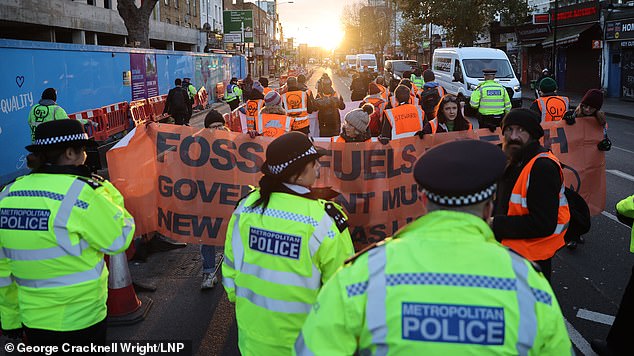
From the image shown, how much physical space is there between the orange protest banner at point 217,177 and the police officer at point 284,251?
2594 millimetres

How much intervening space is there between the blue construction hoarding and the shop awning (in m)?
20.8

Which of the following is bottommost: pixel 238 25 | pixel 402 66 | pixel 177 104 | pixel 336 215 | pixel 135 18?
pixel 336 215

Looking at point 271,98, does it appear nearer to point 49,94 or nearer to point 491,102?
point 49,94

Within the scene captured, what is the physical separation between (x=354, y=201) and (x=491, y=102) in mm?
7131

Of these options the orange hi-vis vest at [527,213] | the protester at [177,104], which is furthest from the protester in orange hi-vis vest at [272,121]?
the protester at [177,104]

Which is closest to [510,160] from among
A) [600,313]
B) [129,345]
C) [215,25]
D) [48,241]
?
[600,313]

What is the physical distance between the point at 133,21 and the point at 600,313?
91.0 feet

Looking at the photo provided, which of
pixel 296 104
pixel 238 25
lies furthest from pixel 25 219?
pixel 238 25

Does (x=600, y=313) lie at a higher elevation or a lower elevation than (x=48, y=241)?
lower

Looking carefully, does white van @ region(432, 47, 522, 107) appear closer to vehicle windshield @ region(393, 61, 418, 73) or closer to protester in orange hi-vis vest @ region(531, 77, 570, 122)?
vehicle windshield @ region(393, 61, 418, 73)

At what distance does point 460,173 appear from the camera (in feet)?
6.23

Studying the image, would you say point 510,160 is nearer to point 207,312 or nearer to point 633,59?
point 207,312

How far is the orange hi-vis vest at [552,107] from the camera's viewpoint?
919 cm

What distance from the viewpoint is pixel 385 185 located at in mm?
5609
